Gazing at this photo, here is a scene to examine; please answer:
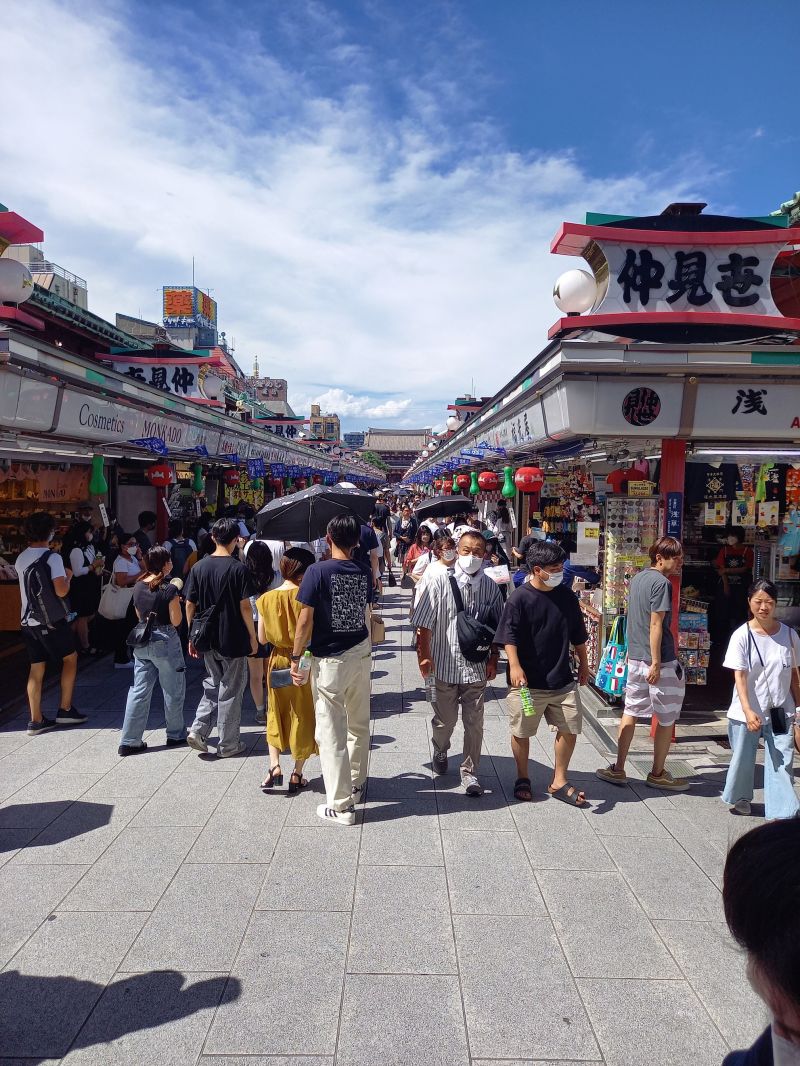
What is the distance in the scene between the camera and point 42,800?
182 inches

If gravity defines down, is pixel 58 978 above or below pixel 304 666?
below

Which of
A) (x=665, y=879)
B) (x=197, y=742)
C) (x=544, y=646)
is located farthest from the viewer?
(x=197, y=742)

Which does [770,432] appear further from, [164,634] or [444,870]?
[164,634]

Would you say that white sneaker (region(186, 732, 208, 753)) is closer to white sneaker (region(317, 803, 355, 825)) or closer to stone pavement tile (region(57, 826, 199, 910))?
stone pavement tile (region(57, 826, 199, 910))

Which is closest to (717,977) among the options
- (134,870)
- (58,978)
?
(58,978)

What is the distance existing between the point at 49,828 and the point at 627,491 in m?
5.85

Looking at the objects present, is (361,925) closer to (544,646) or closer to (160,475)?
(544,646)

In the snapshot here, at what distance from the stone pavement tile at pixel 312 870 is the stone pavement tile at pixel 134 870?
0.59m

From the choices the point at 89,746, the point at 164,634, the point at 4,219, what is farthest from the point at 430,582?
the point at 4,219

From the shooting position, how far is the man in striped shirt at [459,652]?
4719mm

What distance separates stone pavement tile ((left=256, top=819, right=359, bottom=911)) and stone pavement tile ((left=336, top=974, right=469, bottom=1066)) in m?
0.60

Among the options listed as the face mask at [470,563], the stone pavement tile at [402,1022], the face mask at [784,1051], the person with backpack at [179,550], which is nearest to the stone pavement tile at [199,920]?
the stone pavement tile at [402,1022]

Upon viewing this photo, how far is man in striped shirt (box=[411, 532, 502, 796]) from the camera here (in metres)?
4.72

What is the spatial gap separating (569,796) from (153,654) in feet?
11.5
